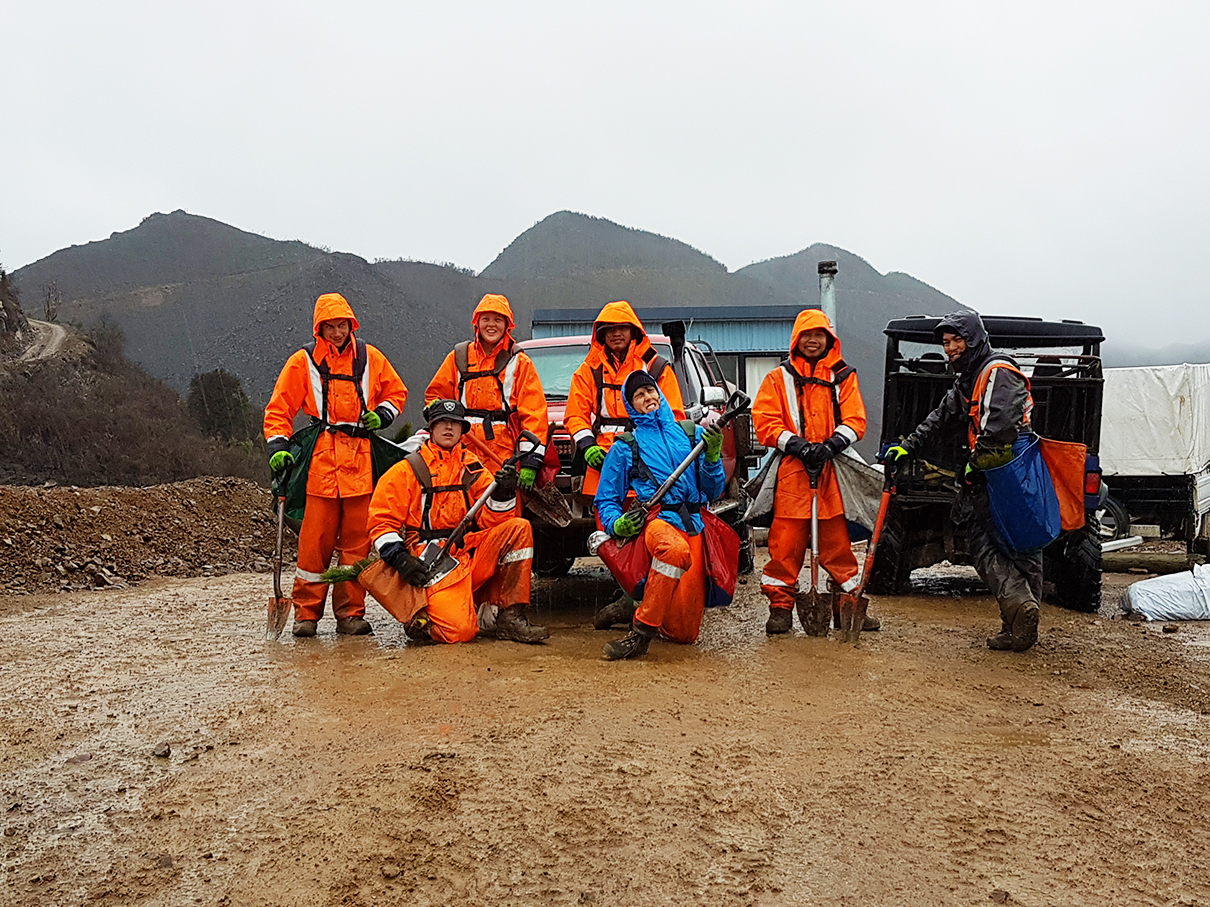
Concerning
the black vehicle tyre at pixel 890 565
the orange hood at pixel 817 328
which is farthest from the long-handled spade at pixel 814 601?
the black vehicle tyre at pixel 890 565

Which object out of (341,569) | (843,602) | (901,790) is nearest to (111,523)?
(341,569)

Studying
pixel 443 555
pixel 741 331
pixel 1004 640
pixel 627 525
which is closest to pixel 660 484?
pixel 627 525

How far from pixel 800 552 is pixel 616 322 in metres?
1.86

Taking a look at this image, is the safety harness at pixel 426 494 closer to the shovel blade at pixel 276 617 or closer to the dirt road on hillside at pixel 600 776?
the dirt road on hillside at pixel 600 776

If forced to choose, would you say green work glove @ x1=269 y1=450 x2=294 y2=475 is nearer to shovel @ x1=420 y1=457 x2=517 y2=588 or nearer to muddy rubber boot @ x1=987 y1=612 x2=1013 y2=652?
shovel @ x1=420 y1=457 x2=517 y2=588

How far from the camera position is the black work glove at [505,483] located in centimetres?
587

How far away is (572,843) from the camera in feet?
9.95

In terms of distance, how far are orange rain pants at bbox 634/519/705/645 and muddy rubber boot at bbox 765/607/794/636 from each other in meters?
0.71

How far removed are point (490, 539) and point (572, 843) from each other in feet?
9.70

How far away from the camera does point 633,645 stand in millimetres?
5398

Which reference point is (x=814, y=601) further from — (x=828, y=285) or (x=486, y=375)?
(x=828, y=285)

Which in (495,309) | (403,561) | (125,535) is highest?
(495,309)

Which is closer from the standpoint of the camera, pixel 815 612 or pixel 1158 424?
pixel 815 612

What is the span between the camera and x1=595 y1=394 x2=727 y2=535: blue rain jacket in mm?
5680
